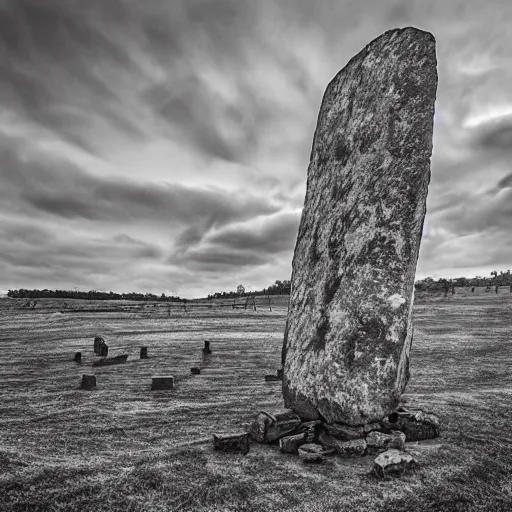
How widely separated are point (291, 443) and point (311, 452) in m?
0.30

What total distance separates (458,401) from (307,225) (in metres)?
3.42

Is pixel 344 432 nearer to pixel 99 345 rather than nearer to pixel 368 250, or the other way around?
pixel 368 250

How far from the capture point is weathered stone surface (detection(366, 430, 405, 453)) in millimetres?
4457

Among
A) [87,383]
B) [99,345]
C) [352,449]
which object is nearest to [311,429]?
[352,449]

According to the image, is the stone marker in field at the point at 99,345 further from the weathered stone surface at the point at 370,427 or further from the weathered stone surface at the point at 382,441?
the weathered stone surface at the point at 382,441

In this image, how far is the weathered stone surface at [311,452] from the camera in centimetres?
426

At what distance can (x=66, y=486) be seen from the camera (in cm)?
376

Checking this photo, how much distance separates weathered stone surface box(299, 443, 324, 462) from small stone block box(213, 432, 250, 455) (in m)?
0.59

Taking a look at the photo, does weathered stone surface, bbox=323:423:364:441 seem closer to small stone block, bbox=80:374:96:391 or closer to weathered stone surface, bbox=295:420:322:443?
weathered stone surface, bbox=295:420:322:443

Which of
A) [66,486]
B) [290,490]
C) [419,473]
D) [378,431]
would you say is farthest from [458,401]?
[66,486]

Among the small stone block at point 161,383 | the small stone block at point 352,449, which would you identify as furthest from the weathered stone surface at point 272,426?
the small stone block at point 161,383

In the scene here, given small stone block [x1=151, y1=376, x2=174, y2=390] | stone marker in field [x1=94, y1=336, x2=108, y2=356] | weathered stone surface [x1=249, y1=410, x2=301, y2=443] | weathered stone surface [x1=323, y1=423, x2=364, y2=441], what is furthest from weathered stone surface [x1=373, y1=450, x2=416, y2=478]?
stone marker in field [x1=94, y1=336, x2=108, y2=356]

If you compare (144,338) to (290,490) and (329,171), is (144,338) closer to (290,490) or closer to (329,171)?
(329,171)

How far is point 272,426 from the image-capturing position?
4.89 meters
